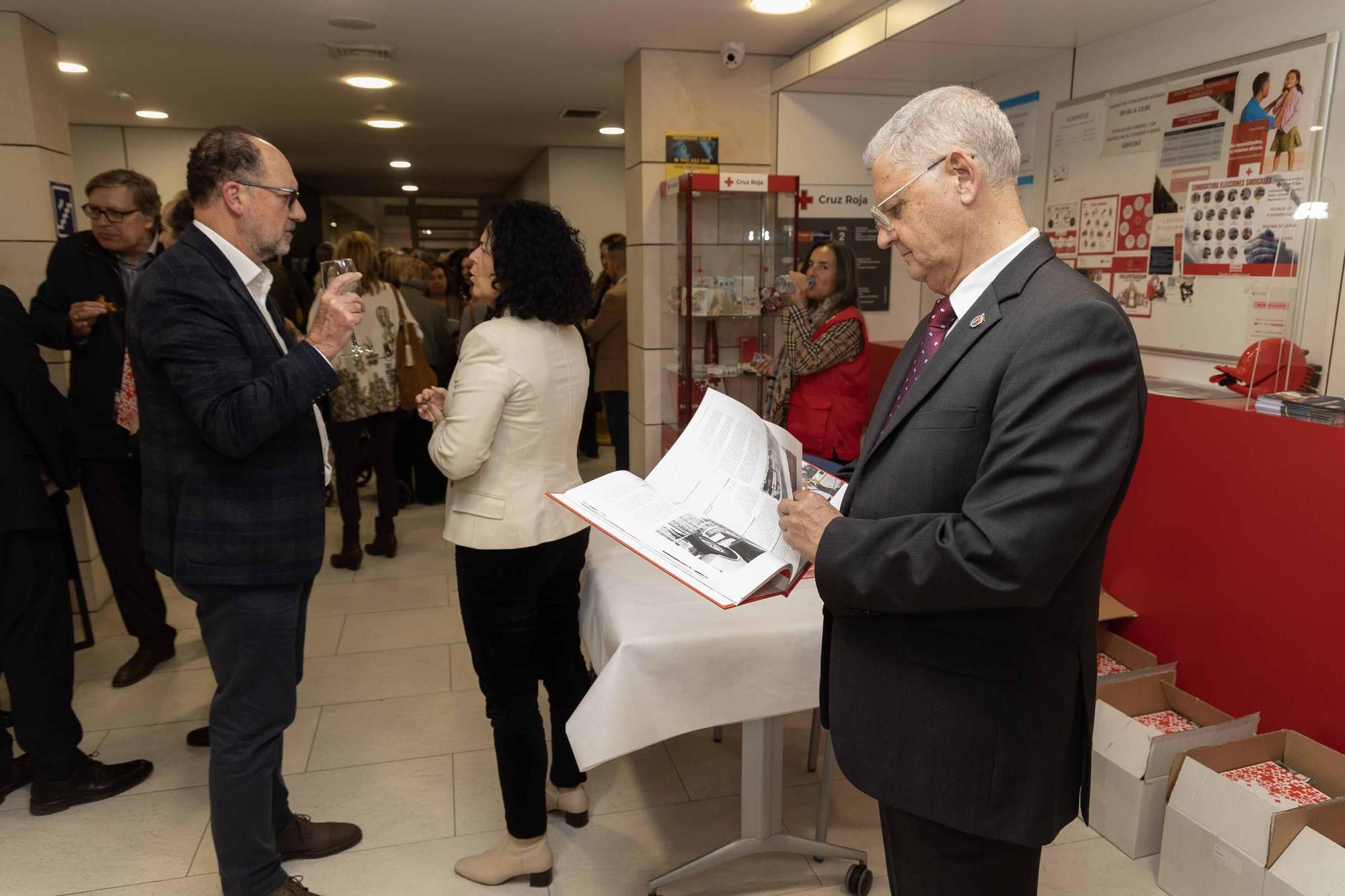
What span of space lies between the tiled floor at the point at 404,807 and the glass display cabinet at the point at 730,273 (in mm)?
1889

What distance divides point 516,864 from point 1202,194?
9.79 ft

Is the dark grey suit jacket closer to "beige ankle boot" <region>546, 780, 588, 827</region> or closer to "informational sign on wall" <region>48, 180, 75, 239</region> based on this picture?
"beige ankle boot" <region>546, 780, 588, 827</region>

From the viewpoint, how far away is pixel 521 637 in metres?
2.09

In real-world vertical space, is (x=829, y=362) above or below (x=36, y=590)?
above

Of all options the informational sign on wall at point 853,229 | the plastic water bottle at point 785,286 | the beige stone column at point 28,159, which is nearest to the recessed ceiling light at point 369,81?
the beige stone column at point 28,159

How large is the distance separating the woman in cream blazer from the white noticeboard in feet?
6.95

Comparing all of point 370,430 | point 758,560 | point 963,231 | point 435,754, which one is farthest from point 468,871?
point 370,430

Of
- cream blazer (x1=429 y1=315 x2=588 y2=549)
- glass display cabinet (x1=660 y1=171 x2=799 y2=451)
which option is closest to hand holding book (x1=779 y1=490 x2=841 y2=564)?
cream blazer (x1=429 y1=315 x2=588 y2=549)

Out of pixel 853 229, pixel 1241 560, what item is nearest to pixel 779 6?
pixel 853 229

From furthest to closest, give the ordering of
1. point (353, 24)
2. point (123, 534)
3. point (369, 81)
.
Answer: point (369, 81), point (353, 24), point (123, 534)

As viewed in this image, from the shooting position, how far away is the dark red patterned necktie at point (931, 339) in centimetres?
127

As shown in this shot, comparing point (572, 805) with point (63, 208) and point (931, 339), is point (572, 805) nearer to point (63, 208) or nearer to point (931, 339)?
point (931, 339)

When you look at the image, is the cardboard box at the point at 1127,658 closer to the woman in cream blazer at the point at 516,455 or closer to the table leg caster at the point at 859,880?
the table leg caster at the point at 859,880

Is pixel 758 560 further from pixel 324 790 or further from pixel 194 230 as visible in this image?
pixel 324 790
